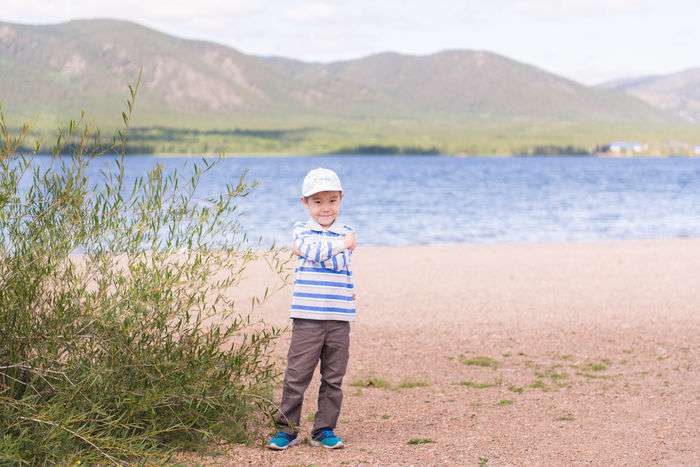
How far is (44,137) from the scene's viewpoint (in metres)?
6.02

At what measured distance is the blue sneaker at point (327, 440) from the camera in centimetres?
626

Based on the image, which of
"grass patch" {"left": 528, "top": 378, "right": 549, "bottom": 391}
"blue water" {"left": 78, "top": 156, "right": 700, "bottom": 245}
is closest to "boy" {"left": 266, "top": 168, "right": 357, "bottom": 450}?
"grass patch" {"left": 528, "top": 378, "right": 549, "bottom": 391}

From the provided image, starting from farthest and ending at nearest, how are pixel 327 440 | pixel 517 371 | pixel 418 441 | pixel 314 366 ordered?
pixel 517 371 → pixel 418 441 → pixel 327 440 → pixel 314 366

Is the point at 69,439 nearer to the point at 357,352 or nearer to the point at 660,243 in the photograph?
the point at 357,352

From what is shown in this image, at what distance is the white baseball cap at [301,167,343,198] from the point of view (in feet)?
19.4

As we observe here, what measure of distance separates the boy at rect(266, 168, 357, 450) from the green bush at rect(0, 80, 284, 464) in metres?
0.43

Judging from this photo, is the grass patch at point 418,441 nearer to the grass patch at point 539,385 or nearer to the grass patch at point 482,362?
the grass patch at point 539,385

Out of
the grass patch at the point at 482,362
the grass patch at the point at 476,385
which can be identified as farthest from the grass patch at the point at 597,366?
the grass patch at the point at 476,385

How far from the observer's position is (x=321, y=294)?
5.97 m

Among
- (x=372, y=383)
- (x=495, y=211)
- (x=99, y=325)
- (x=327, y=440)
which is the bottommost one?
(x=495, y=211)

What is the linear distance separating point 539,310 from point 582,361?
3.80m

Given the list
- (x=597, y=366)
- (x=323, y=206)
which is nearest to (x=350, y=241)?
(x=323, y=206)

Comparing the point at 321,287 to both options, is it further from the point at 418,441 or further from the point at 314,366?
the point at 418,441

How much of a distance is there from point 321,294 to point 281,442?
1025 mm
